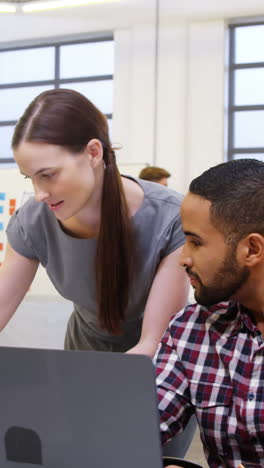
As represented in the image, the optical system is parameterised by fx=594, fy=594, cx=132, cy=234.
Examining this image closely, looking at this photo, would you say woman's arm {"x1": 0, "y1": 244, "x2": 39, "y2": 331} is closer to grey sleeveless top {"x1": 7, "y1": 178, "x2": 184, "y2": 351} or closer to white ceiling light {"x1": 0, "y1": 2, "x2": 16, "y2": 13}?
grey sleeveless top {"x1": 7, "y1": 178, "x2": 184, "y2": 351}

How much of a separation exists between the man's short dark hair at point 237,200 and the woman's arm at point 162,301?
28 centimetres

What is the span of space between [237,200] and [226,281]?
0.13 meters

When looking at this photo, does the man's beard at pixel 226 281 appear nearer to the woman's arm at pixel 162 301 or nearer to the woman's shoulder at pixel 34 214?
the woman's arm at pixel 162 301

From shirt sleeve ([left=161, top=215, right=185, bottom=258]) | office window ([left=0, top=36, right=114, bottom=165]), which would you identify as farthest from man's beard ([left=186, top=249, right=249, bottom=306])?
office window ([left=0, top=36, right=114, bottom=165])

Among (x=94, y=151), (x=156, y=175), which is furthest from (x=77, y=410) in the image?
(x=156, y=175)

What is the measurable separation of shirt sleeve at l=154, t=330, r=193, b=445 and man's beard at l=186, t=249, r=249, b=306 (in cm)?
15

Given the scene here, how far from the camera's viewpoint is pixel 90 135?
1.17 meters

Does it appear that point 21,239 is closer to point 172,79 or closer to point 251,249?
point 251,249

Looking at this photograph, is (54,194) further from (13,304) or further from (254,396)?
(254,396)

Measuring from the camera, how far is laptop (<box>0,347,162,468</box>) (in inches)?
25.0

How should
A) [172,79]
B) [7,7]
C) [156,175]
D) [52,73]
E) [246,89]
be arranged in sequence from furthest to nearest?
[52,73], [246,89], [172,79], [7,7], [156,175]

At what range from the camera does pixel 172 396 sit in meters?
0.98

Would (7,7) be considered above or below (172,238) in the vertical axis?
above

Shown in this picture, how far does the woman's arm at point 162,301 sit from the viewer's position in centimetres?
113
